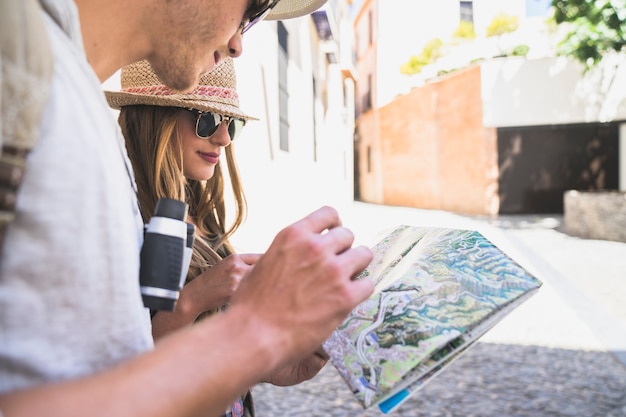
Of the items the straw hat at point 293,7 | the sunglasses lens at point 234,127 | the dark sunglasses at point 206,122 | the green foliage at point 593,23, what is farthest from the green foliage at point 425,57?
the dark sunglasses at point 206,122

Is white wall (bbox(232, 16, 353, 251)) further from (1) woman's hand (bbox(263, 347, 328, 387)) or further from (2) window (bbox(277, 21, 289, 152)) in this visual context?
(1) woman's hand (bbox(263, 347, 328, 387))

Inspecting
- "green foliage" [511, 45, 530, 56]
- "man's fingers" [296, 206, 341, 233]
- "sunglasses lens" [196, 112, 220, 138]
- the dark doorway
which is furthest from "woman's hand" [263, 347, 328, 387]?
"green foliage" [511, 45, 530, 56]

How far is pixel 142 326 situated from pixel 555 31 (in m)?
20.1

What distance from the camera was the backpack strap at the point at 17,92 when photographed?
524mm

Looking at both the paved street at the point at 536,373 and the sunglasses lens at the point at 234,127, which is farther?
the paved street at the point at 536,373

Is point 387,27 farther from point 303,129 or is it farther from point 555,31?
point 303,129

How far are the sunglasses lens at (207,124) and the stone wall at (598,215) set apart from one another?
397 inches

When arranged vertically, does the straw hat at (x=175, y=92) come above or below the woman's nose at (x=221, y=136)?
above

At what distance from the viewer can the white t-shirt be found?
54 cm

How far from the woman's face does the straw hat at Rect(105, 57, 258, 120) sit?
73 mm

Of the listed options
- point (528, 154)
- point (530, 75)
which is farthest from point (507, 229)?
point (530, 75)

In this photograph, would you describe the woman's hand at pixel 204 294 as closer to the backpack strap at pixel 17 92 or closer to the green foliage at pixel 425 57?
the backpack strap at pixel 17 92

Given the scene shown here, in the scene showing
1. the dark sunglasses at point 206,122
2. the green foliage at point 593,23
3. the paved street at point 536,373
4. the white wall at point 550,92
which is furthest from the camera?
the white wall at point 550,92

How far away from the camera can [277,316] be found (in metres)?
0.72
